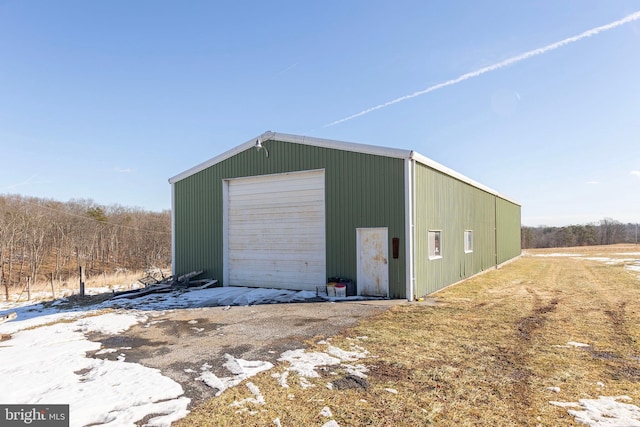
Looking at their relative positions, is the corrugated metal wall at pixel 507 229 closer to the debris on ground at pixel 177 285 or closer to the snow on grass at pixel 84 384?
Answer: the debris on ground at pixel 177 285

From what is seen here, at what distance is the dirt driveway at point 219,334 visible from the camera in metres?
5.11

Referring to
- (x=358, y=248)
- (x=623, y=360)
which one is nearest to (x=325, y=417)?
(x=623, y=360)

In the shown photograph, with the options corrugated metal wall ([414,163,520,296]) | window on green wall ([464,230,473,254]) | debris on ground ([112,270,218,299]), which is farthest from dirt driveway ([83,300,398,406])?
window on green wall ([464,230,473,254])

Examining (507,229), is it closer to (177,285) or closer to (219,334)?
(177,285)

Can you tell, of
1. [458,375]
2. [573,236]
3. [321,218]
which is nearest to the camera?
[458,375]

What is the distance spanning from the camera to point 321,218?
1134 centimetres

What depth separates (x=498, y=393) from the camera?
4055mm

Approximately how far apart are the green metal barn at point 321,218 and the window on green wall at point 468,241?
0.04 m

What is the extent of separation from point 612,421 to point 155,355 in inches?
225

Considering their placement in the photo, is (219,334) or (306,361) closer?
(306,361)

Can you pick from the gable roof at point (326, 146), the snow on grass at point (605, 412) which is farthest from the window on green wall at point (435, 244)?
the snow on grass at point (605, 412)

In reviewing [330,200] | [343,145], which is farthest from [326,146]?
[330,200]

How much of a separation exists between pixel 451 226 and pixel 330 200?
5083mm

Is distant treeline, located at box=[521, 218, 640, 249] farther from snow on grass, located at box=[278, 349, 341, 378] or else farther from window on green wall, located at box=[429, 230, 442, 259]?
snow on grass, located at box=[278, 349, 341, 378]
